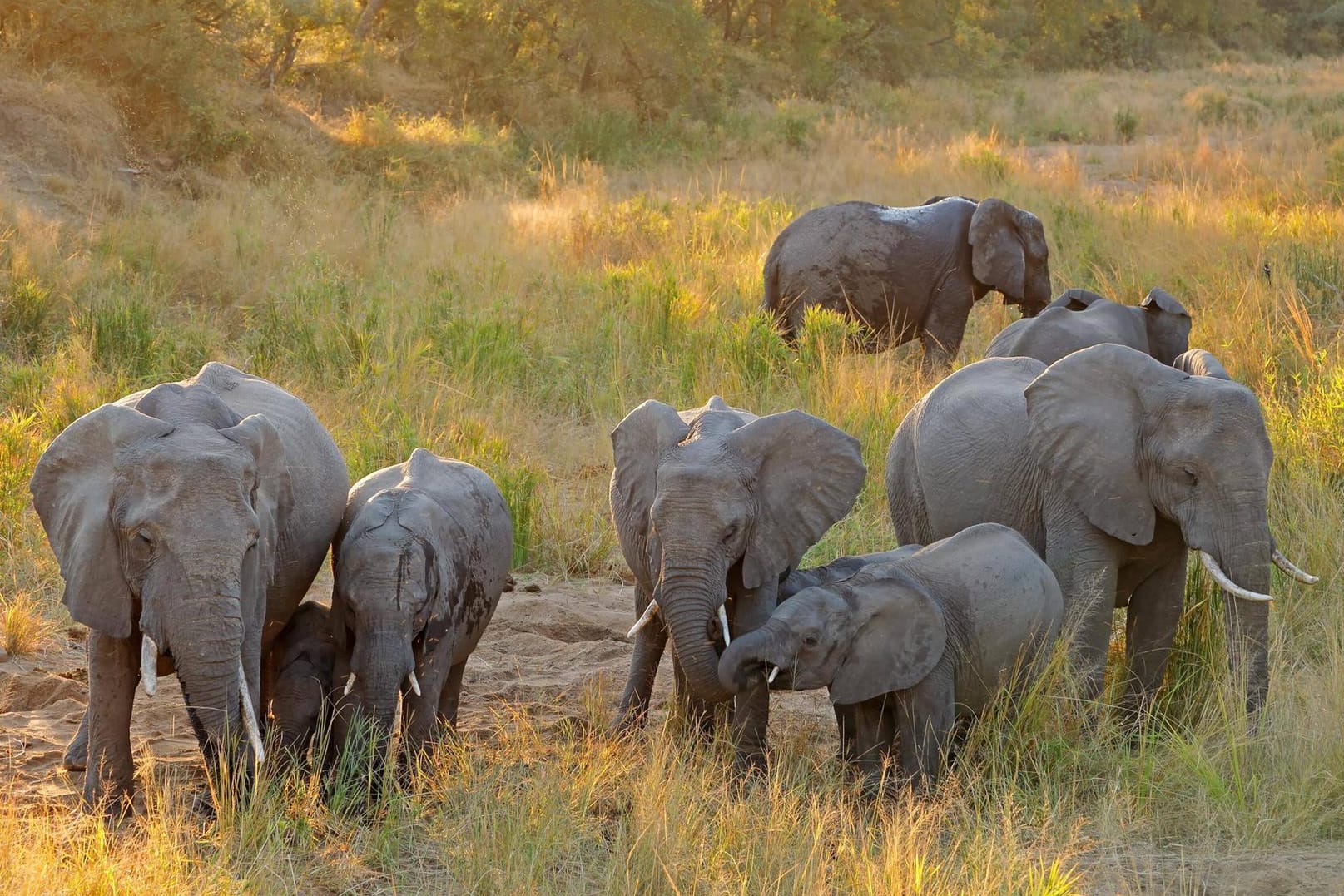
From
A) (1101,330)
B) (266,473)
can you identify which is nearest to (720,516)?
(266,473)

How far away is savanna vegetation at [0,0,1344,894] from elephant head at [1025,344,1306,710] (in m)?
0.42

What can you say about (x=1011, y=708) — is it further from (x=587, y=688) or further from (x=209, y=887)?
(x=209, y=887)

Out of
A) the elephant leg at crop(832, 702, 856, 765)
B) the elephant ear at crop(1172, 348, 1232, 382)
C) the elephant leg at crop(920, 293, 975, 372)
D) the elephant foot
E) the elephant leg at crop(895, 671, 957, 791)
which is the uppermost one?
the elephant ear at crop(1172, 348, 1232, 382)

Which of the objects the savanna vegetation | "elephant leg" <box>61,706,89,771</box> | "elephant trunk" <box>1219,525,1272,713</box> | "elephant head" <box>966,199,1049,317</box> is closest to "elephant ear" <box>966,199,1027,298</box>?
"elephant head" <box>966,199,1049,317</box>

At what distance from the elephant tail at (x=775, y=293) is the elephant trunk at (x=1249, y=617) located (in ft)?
18.8

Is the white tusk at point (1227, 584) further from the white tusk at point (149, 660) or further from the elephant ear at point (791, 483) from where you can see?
the white tusk at point (149, 660)

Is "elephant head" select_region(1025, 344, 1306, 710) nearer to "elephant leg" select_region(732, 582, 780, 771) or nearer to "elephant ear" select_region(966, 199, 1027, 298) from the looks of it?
"elephant leg" select_region(732, 582, 780, 771)

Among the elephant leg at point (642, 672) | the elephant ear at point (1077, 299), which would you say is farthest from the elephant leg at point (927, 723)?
the elephant ear at point (1077, 299)

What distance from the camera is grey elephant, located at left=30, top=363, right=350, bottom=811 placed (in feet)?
13.2

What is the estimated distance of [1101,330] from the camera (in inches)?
272

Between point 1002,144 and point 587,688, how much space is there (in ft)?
52.4

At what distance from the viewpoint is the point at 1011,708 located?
5047 millimetres

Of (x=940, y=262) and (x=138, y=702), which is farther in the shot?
(x=940, y=262)

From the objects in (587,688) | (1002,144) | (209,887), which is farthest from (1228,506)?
(1002,144)
